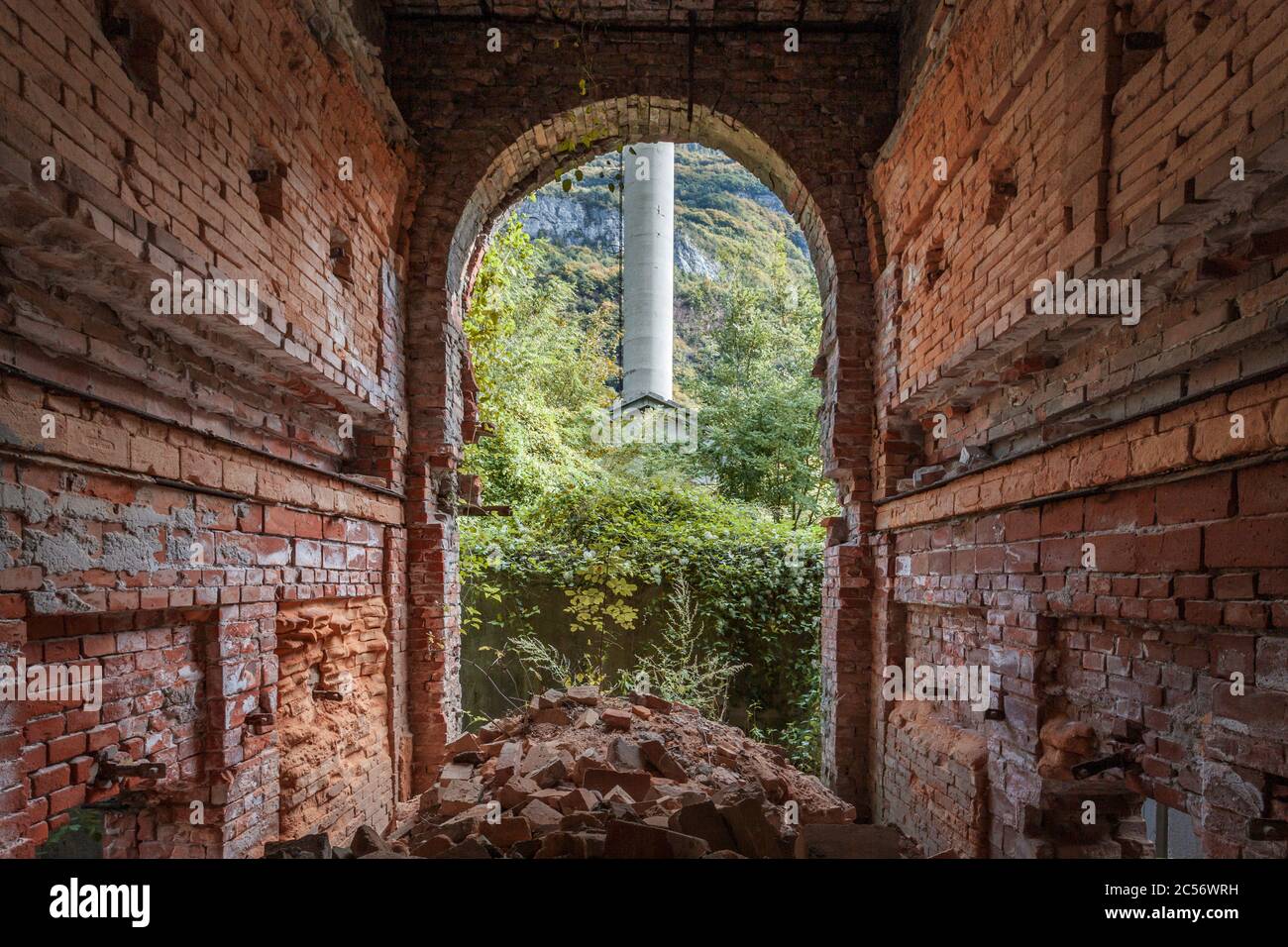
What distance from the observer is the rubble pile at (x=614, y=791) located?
3.22 meters

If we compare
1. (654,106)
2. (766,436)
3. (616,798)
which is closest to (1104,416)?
(616,798)

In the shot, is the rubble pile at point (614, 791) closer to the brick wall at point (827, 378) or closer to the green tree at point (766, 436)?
the brick wall at point (827, 378)

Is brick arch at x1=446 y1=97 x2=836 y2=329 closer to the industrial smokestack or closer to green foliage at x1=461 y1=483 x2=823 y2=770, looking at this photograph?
green foliage at x1=461 y1=483 x2=823 y2=770

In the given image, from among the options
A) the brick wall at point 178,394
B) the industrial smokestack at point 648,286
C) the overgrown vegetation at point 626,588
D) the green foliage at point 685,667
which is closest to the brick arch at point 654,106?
the brick wall at point 178,394

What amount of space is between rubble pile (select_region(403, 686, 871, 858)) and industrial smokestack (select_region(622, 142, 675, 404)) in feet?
44.8

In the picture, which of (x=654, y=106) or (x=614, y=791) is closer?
(x=614, y=791)

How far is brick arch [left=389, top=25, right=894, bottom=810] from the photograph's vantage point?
6207 mm

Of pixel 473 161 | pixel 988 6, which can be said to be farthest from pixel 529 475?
pixel 988 6

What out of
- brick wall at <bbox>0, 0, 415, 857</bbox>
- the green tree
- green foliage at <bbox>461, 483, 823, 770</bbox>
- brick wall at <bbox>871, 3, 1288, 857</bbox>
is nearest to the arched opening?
brick wall at <bbox>0, 0, 415, 857</bbox>

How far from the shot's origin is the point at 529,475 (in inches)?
465

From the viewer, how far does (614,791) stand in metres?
4.02

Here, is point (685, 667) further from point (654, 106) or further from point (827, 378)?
point (654, 106)

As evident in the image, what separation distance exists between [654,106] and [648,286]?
41.6ft
